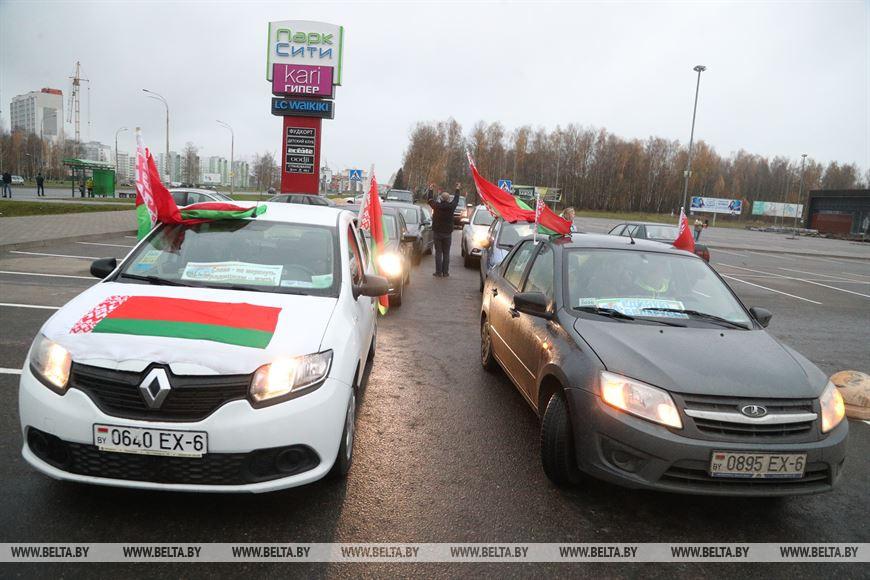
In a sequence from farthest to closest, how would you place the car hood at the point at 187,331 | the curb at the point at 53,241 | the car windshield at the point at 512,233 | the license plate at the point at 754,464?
the curb at the point at 53,241, the car windshield at the point at 512,233, the license plate at the point at 754,464, the car hood at the point at 187,331

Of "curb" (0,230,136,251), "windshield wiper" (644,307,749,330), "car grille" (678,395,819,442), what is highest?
"windshield wiper" (644,307,749,330)

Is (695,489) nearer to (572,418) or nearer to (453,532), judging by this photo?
(572,418)

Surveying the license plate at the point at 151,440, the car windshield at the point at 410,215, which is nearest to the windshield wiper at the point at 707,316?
the license plate at the point at 151,440

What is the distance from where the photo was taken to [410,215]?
16625 millimetres

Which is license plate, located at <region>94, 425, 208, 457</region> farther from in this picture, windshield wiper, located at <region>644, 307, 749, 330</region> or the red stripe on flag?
windshield wiper, located at <region>644, 307, 749, 330</region>

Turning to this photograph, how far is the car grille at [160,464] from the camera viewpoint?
110 inches

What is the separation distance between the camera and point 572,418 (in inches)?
135

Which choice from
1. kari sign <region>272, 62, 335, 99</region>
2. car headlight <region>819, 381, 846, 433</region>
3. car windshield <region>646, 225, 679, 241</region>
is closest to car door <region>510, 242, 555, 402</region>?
car headlight <region>819, 381, 846, 433</region>

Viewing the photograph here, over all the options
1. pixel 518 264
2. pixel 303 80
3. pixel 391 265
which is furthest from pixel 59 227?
pixel 518 264

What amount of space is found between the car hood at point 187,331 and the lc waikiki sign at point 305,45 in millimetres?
26802

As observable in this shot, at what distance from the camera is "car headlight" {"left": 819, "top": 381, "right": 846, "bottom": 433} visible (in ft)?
10.6

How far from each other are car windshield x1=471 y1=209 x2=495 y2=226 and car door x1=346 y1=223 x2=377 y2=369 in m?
12.4

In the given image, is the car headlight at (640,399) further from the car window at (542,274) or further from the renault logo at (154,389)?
the renault logo at (154,389)

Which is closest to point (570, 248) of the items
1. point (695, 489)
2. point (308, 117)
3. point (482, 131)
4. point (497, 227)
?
point (695, 489)
